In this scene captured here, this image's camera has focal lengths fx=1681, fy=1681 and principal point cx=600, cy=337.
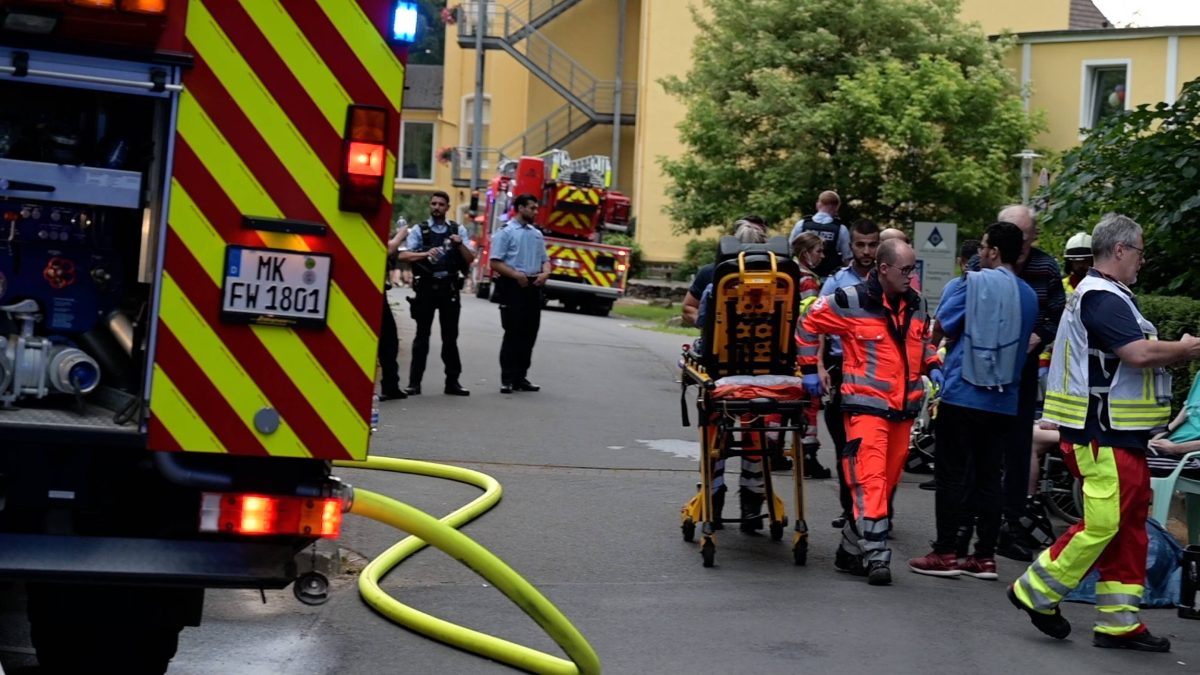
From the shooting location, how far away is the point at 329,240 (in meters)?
4.97

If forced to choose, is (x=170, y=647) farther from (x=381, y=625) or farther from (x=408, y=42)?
(x=408, y=42)

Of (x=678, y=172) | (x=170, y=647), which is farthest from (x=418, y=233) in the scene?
(x=678, y=172)

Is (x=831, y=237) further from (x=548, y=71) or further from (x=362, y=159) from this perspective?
(x=548, y=71)

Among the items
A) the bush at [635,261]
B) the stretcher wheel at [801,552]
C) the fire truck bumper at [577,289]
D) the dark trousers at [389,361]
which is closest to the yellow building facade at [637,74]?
the bush at [635,261]

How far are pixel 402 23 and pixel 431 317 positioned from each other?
1037cm

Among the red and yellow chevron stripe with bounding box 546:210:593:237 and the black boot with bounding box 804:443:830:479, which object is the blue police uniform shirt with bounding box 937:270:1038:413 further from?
the red and yellow chevron stripe with bounding box 546:210:593:237

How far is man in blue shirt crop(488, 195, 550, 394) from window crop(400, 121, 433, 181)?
4428cm

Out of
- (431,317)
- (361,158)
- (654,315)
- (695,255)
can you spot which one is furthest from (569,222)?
(361,158)

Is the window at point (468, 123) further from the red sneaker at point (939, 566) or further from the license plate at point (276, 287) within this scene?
the license plate at point (276, 287)

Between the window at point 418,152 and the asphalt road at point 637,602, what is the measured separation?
4828cm

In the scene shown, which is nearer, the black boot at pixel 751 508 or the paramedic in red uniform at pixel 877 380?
the paramedic in red uniform at pixel 877 380

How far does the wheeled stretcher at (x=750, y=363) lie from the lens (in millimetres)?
8742

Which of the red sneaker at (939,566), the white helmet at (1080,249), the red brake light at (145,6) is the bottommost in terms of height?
the red sneaker at (939,566)

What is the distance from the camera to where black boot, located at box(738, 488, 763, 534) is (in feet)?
31.4
